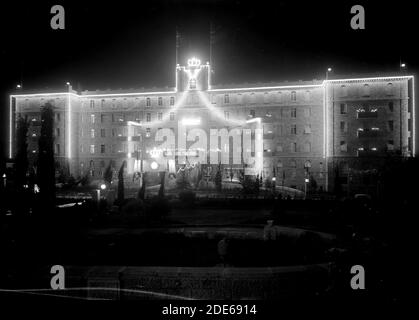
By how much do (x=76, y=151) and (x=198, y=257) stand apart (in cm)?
5268

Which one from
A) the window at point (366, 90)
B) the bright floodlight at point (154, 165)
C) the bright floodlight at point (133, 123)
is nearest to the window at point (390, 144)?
the window at point (366, 90)

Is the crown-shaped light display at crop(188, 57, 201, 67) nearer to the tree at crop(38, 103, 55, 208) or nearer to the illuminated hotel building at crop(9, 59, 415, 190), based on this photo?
the illuminated hotel building at crop(9, 59, 415, 190)

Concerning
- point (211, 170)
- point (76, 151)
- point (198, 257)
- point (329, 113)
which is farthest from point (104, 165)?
point (198, 257)

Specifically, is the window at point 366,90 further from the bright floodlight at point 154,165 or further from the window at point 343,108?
the bright floodlight at point 154,165

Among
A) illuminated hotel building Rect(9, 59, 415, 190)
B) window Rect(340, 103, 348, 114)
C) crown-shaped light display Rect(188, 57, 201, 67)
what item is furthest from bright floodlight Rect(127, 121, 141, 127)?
window Rect(340, 103, 348, 114)

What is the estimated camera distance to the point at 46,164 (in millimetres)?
15398

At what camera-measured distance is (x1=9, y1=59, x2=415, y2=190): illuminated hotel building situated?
49.2 metres

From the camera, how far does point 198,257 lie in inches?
441

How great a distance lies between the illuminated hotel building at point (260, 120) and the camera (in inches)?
1938

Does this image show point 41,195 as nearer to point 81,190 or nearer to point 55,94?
point 81,190

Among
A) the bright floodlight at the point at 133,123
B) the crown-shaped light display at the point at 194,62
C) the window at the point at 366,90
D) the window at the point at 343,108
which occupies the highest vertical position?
the crown-shaped light display at the point at 194,62

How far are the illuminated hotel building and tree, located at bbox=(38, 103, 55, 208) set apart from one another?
3504 centimetres

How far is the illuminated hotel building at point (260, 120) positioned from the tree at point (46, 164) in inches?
1379

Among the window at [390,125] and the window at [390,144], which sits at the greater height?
the window at [390,125]
